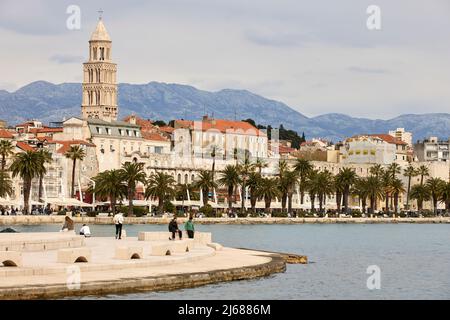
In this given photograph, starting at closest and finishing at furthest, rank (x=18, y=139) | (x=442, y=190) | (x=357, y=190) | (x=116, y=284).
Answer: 1. (x=116, y=284)
2. (x=18, y=139)
3. (x=357, y=190)
4. (x=442, y=190)

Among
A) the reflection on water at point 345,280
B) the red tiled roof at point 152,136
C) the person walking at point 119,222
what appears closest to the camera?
the reflection on water at point 345,280

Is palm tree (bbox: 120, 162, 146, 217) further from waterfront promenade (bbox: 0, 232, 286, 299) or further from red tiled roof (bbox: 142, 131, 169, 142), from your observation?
waterfront promenade (bbox: 0, 232, 286, 299)

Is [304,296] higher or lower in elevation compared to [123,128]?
lower

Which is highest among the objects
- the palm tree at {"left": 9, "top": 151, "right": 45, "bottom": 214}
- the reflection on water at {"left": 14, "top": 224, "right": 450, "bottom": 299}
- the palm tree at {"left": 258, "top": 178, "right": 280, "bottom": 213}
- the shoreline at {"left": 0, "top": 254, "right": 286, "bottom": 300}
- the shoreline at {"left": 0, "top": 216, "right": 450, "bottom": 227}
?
the palm tree at {"left": 9, "top": 151, "right": 45, "bottom": 214}

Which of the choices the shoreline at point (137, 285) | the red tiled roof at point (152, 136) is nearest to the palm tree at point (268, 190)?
the red tiled roof at point (152, 136)

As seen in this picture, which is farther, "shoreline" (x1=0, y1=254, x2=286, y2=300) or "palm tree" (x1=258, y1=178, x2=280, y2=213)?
"palm tree" (x1=258, y1=178, x2=280, y2=213)

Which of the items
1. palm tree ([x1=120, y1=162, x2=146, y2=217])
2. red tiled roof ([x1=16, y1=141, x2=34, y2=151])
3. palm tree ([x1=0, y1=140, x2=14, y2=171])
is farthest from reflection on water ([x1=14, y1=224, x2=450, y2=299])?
red tiled roof ([x1=16, y1=141, x2=34, y2=151])

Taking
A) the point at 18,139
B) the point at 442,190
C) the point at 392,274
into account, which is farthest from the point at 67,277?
the point at 442,190

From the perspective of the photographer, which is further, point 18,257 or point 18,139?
point 18,139

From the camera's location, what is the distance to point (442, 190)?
194 meters

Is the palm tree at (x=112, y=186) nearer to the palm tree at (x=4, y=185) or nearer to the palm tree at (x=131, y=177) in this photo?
→ the palm tree at (x=131, y=177)

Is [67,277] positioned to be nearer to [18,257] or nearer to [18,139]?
[18,257]
